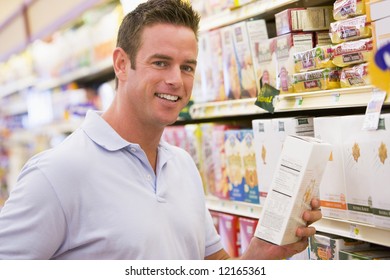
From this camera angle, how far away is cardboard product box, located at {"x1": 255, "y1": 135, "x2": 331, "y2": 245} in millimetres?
1577

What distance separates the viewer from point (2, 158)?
24.0ft

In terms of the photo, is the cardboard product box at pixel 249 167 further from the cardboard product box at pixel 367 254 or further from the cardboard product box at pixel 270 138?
the cardboard product box at pixel 367 254

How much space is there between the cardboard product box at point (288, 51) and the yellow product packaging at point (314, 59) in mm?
40

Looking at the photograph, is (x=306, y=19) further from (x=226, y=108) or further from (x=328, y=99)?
(x=226, y=108)

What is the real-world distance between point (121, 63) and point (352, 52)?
718 millimetres

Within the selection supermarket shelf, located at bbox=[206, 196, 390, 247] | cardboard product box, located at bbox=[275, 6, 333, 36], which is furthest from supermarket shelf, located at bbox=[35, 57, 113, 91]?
cardboard product box, located at bbox=[275, 6, 333, 36]

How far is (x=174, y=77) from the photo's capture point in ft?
5.59

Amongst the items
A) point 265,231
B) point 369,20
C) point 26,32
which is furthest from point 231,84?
point 26,32

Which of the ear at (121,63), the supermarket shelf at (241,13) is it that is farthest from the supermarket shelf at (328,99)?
the ear at (121,63)

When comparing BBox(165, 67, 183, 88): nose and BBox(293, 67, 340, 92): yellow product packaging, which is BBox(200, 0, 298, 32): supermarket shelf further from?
BBox(165, 67, 183, 88): nose

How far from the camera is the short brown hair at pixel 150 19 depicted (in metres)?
1.73
